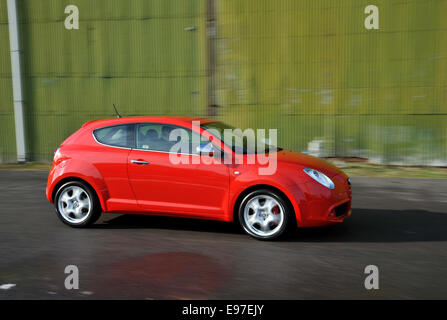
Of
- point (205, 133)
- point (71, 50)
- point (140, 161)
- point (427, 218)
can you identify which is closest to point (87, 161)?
point (140, 161)

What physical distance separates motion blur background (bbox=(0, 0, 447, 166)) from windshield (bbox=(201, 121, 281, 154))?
6.70 meters

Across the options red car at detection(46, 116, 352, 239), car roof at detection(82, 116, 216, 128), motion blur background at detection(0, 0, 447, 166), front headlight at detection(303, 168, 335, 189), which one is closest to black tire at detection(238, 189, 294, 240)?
red car at detection(46, 116, 352, 239)

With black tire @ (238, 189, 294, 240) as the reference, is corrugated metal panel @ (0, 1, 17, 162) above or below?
above

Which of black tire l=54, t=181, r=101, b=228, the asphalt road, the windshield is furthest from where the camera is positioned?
black tire l=54, t=181, r=101, b=228

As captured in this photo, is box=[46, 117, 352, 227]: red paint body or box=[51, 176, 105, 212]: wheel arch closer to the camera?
box=[46, 117, 352, 227]: red paint body

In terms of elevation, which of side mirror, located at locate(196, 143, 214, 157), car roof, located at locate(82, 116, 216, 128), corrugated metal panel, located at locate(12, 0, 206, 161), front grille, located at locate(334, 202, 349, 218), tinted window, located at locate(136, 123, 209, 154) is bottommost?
front grille, located at locate(334, 202, 349, 218)

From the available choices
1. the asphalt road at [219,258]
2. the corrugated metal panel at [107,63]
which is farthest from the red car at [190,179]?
the corrugated metal panel at [107,63]

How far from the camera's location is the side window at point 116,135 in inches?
260

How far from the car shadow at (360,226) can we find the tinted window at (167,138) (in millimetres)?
1156

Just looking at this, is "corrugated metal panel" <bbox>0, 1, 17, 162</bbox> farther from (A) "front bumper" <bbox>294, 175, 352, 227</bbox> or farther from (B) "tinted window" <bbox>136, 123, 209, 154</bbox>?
(A) "front bumper" <bbox>294, 175, 352, 227</bbox>

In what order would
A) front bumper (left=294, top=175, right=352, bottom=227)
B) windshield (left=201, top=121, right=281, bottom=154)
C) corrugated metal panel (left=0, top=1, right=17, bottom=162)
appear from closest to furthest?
front bumper (left=294, top=175, right=352, bottom=227)
windshield (left=201, top=121, right=281, bottom=154)
corrugated metal panel (left=0, top=1, right=17, bottom=162)

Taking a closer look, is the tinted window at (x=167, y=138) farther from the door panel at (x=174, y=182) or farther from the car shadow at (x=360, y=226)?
the car shadow at (x=360, y=226)

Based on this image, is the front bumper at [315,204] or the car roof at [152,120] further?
the car roof at [152,120]

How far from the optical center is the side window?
6.61 meters
